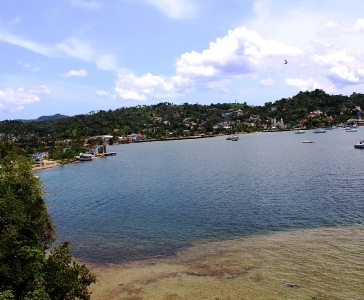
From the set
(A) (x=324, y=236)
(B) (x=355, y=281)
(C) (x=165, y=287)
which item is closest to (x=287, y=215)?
(A) (x=324, y=236)

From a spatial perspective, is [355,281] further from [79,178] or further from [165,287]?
[79,178]

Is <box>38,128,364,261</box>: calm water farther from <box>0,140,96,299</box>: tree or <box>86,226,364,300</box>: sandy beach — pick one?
<box>0,140,96,299</box>: tree

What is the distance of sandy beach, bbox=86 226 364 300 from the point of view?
18.2m

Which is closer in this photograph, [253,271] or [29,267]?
[29,267]

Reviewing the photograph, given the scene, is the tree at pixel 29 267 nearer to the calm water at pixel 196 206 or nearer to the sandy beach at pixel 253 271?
the sandy beach at pixel 253 271

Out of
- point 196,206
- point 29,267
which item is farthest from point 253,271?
point 196,206

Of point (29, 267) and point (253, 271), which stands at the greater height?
point (29, 267)

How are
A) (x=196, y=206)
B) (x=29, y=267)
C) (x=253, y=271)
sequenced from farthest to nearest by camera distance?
(x=196, y=206) < (x=253, y=271) < (x=29, y=267)

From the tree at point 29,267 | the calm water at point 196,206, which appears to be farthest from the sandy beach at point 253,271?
the tree at point 29,267

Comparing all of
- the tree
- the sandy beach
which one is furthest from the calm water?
the tree

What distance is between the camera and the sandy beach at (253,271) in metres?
18.2

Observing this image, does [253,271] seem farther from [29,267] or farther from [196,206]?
[196,206]

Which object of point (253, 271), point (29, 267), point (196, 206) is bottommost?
point (253, 271)

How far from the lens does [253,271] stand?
20703 millimetres
